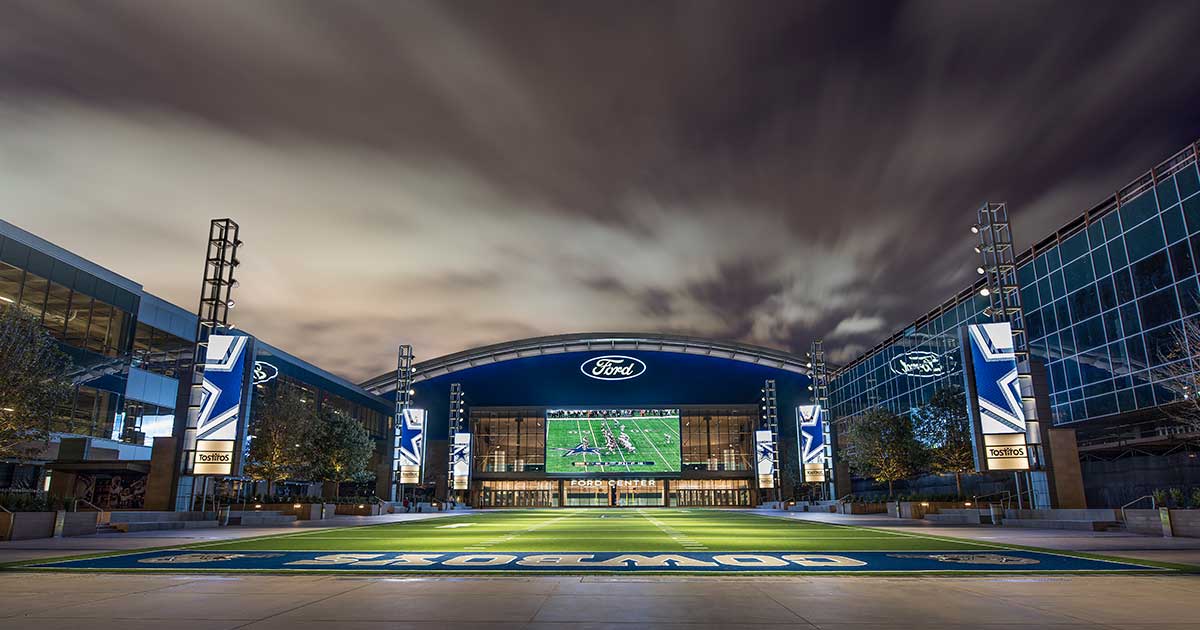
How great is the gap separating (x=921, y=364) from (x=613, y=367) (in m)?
49.2

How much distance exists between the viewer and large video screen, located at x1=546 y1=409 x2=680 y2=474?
111375mm

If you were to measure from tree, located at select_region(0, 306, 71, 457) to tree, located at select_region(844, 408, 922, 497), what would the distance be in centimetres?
4958

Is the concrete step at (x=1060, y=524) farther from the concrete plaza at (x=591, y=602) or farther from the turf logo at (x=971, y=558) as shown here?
the concrete plaza at (x=591, y=602)

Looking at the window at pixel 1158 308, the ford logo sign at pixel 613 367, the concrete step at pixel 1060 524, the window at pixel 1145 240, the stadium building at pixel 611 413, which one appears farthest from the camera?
the stadium building at pixel 611 413

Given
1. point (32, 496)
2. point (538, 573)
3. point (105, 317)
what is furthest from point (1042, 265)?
point (105, 317)

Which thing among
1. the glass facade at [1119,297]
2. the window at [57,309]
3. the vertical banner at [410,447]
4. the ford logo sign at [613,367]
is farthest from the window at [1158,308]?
the ford logo sign at [613,367]

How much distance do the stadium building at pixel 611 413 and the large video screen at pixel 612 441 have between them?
0.16m

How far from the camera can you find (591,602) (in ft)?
33.6

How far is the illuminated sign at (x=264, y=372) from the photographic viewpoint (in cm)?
6938

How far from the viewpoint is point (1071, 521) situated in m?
31.9

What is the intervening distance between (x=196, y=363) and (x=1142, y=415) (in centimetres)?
5287

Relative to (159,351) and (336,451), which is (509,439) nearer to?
(336,451)

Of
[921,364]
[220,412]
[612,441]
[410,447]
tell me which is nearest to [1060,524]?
[220,412]

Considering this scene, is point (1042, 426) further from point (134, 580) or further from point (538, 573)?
point (134, 580)
